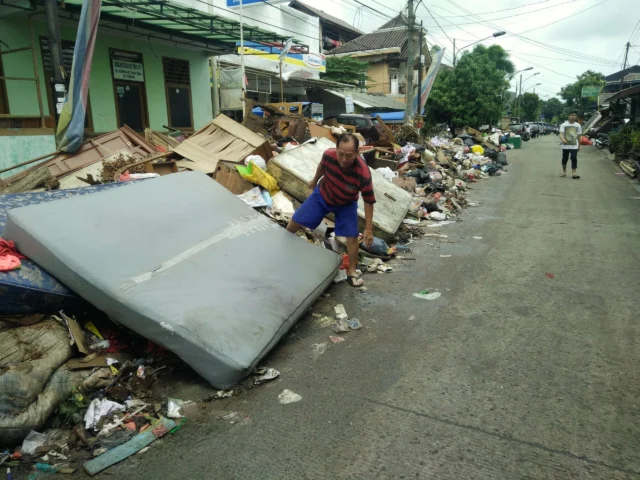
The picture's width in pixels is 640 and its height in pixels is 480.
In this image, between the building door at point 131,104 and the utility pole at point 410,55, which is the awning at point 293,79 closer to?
the utility pole at point 410,55

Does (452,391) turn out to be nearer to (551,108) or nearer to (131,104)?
(131,104)

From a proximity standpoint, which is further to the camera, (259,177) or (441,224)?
(441,224)

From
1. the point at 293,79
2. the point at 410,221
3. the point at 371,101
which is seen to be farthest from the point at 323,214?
the point at 371,101

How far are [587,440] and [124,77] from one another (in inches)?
492

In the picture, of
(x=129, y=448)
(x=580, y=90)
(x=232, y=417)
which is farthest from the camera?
(x=580, y=90)

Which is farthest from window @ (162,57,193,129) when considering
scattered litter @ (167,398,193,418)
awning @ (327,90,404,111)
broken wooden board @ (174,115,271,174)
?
scattered litter @ (167,398,193,418)

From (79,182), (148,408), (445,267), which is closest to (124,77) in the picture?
(79,182)

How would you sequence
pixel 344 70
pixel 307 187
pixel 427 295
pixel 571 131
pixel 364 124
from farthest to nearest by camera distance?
pixel 344 70 < pixel 364 124 < pixel 571 131 < pixel 307 187 < pixel 427 295

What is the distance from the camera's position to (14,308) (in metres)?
2.73

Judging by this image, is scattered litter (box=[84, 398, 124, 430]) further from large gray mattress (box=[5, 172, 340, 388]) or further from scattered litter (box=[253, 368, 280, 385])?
scattered litter (box=[253, 368, 280, 385])

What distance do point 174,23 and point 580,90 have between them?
66.3m

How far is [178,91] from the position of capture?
1339 centimetres

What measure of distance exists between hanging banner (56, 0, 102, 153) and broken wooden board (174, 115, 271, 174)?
150 cm

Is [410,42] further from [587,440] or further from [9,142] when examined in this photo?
[587,440]
